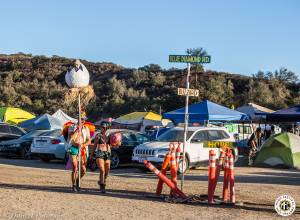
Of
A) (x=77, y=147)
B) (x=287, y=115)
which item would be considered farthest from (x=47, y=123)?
(x=77, y=147)

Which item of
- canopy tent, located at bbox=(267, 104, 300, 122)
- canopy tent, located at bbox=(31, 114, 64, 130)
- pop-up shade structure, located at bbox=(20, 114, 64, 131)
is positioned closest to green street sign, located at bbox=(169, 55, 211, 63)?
canopy tent, located at bbox=(267, 104, 300, 122)

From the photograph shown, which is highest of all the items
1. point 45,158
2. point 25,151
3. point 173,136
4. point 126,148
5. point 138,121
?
point 138,121

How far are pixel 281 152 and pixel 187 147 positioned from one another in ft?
17.7

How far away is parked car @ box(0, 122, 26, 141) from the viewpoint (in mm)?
26547

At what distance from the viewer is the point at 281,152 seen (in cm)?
2283

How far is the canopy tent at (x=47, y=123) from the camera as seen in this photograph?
1244 inches

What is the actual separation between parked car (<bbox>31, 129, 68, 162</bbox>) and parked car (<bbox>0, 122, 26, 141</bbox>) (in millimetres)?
3838

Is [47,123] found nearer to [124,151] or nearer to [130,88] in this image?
[124,151]

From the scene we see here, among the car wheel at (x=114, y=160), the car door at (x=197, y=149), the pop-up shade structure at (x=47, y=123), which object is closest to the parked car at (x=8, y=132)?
the pop-up shade structure at (x=47, y=123)

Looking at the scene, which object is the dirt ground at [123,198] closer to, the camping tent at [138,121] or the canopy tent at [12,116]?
the camping tent at [138,121]

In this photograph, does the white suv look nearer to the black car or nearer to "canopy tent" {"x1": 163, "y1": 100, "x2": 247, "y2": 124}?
the black car

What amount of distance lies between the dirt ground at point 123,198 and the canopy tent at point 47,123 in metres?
13.2

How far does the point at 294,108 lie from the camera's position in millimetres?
25000

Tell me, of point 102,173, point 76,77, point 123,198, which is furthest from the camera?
point 76,77
